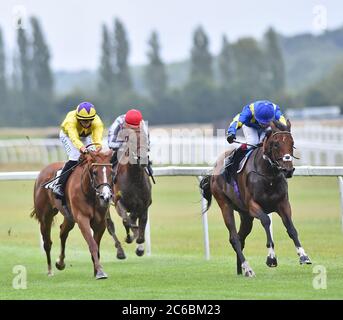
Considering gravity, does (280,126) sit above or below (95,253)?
above

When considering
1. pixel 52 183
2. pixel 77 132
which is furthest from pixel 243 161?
pixel 52 183

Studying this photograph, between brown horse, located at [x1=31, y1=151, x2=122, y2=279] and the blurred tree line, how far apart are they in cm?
4813

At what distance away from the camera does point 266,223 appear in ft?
34.0

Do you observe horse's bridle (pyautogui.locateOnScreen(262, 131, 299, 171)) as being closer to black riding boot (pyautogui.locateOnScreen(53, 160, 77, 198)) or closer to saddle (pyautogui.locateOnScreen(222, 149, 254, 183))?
saddle (pyautogui.locateOnScreen(222, 149, 254, 183))

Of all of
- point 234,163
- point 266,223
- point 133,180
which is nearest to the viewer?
point 266,223

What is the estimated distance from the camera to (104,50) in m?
68.3

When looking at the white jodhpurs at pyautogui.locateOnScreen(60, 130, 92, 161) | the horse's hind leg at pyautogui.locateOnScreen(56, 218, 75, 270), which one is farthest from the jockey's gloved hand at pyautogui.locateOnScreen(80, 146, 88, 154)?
the horse's hind leg at pyautogui.locateOnScreen(56, 218, 75, 270)

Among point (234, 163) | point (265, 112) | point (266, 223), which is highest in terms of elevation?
point (265, 112)

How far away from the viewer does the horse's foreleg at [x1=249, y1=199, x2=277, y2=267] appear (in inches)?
400

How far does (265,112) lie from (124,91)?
2187 inches

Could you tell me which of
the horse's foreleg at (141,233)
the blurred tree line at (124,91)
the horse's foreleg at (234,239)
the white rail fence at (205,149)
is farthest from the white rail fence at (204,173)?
the blurred tree line at (124,91)

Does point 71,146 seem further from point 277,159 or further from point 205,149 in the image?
point 205,149

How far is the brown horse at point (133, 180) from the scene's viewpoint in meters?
12.5

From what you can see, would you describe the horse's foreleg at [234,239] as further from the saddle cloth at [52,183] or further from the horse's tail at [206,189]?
the saddle cloth at [52,183]
